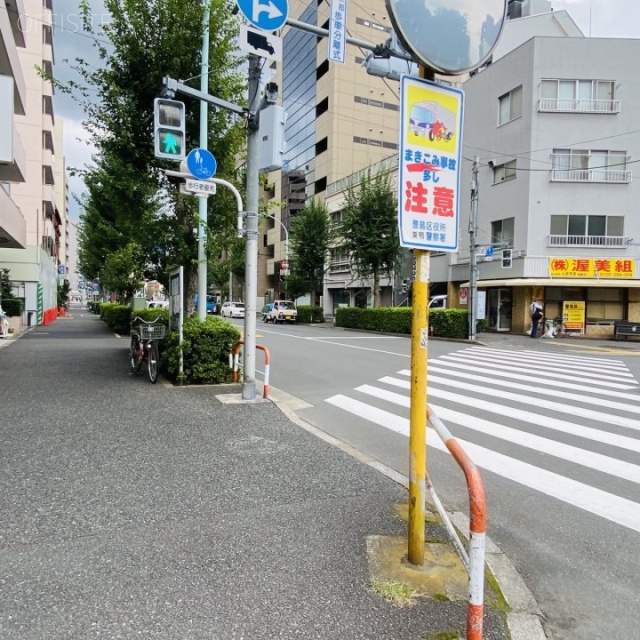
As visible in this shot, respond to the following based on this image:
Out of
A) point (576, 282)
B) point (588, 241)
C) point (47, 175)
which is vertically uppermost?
point (47, 175)

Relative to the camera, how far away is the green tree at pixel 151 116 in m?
9.79

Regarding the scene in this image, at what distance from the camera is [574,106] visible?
2453 cm

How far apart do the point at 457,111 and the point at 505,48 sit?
111ft

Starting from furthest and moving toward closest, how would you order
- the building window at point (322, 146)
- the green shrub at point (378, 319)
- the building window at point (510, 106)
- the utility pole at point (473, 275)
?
the building window at point (322, 146) → the building window at point (510, 106) → the green shrub at point (378, 319) → the utility pole at point (473, 275)

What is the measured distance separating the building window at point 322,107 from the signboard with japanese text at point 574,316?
32027mm

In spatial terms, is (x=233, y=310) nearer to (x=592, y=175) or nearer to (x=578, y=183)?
(x=578, y=183)

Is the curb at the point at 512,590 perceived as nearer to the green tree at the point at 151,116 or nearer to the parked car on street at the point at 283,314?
the green tree at the point at 151,116

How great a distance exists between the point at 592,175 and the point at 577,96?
157 inches

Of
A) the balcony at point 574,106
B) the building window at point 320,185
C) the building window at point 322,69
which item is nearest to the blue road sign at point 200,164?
the balcony at point 574,106

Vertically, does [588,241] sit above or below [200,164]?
above

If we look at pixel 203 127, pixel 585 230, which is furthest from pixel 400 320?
pixel 203 127

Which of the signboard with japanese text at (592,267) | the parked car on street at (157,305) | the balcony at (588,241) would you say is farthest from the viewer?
the balcony at (588,241)

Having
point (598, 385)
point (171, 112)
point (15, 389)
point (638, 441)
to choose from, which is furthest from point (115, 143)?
point (598, 385)

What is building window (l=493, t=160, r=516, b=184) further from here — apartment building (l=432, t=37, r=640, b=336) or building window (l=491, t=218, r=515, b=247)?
building window (l=491, t=218, r=515, b=247)
